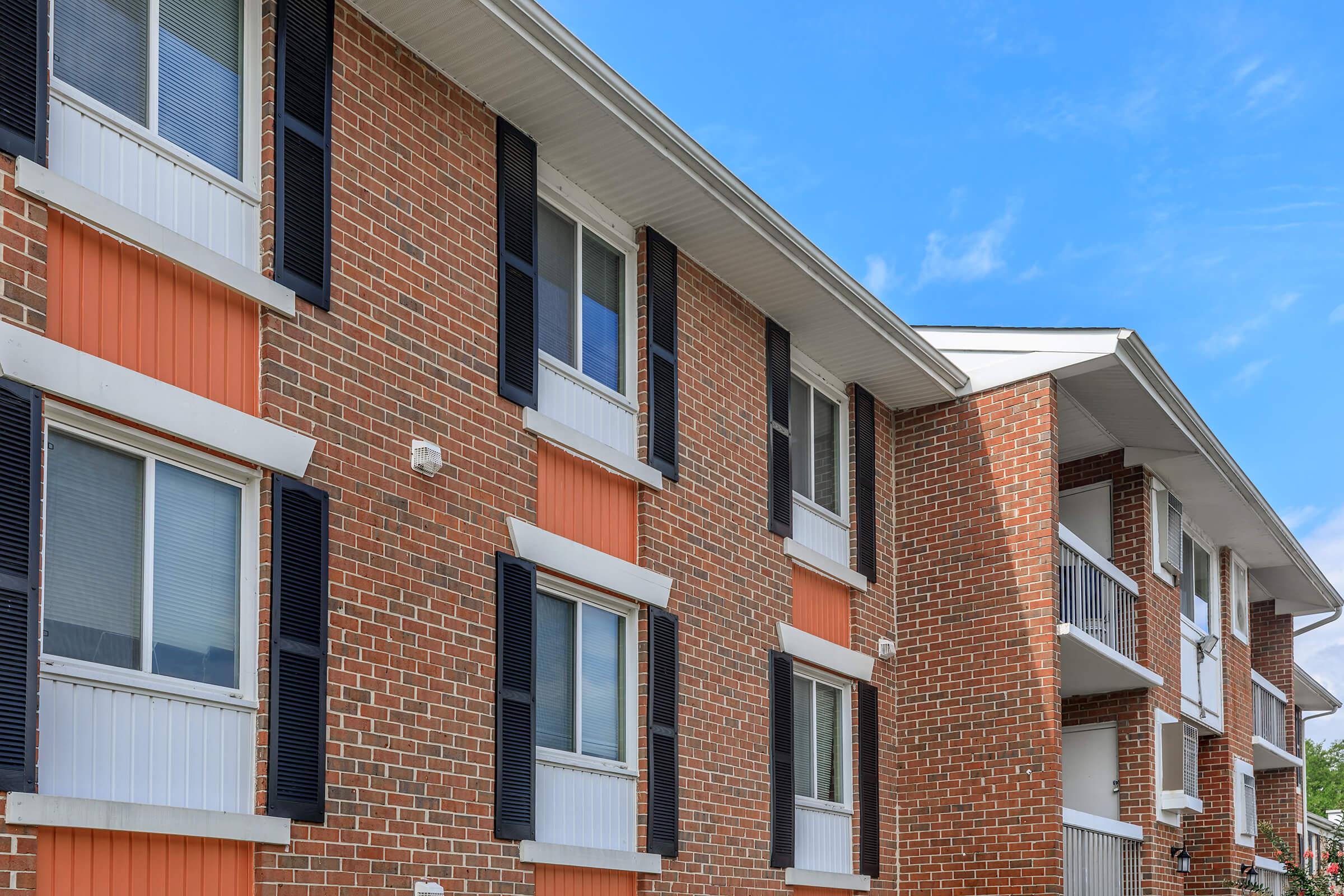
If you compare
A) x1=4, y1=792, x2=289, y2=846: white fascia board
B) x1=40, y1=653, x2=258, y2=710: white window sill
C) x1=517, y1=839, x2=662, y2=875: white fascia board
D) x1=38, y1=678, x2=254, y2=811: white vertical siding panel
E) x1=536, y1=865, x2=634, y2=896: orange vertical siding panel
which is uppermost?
x1=40, y1=653, x2=258, y2=710: white window sill

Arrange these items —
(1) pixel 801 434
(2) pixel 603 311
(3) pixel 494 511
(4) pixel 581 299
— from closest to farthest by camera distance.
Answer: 1. (3) pixel 494 511
2. (4) pixel 581 299
3. (2) pixel 603 311
4. (1) pixel 801 434

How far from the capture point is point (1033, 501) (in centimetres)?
1586

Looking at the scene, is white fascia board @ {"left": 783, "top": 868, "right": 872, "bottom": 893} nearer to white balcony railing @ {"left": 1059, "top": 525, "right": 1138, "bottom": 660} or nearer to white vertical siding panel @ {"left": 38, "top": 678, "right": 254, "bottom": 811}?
white balcony railing @ {"left": 1059, "top": 525, "right": 1138, "bottom": 660}

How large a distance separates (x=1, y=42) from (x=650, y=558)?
6.43 m

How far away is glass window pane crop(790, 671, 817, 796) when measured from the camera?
14234 millimetres

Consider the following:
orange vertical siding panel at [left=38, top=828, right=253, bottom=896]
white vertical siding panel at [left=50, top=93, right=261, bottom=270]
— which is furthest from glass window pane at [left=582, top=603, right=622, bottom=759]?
white vertical siding panel at [left=50, top=93, right=261, bottom=270]

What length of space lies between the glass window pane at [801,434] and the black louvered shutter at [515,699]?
5.24 m

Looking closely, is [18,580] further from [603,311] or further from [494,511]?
[603,311]

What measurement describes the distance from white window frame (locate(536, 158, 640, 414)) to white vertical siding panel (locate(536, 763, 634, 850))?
118 inches

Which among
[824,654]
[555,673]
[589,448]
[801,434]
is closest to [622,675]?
[555,673]

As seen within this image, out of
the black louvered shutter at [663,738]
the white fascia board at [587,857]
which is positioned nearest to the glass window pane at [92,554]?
the white fascia board at [587,857]

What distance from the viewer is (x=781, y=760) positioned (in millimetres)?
13617

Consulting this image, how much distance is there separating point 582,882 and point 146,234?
5.55 m

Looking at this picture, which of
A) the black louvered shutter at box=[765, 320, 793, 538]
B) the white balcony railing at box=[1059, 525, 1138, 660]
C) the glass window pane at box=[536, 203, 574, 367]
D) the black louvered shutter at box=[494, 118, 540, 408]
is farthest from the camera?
the white balcony railing at box=[1059, 525, 1138, 660]
